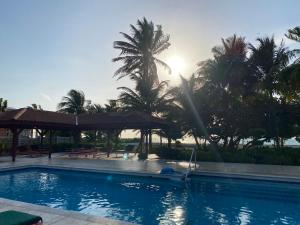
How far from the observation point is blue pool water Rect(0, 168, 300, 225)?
8258 millimetres

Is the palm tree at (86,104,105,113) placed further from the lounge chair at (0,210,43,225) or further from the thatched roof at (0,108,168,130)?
the lounge chair at (0,210,43,225)

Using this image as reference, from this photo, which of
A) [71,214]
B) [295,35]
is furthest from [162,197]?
[295,35]

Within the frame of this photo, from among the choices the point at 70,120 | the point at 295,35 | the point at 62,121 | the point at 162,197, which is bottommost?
the point at 162,197

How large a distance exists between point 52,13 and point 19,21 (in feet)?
5.59

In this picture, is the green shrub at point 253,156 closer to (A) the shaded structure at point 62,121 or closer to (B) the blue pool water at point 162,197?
(A) the shaded structure at point 62,121

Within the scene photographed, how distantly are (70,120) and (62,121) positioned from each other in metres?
1.26

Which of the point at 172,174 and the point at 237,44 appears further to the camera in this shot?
the point at 237,44

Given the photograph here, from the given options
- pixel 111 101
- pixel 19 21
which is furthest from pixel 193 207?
pixel 111 101

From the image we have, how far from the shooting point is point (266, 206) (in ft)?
31.3

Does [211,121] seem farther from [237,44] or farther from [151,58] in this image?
[151,58]

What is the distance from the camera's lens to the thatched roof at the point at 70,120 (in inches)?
711

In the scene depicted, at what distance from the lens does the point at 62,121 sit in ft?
68.9

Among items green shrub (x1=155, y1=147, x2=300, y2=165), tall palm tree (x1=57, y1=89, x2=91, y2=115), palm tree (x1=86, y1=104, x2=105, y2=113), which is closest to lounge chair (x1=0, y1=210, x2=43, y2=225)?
green shrub (x1=155, y1=147, x2=300, y2=165)

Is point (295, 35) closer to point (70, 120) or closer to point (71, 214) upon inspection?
point (70, 120)
